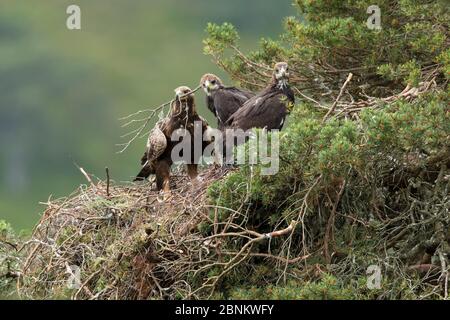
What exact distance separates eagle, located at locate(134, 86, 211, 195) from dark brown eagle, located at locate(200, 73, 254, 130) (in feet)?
1.88

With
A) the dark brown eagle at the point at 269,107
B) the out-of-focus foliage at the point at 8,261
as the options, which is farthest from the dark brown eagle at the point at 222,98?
the out-of-focus foliage at the point at 8,261

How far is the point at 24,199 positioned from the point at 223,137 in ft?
96.1

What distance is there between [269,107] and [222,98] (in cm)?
93

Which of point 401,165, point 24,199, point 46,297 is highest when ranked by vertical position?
point 401,165

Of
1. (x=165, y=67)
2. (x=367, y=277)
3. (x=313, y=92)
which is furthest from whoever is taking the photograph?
(x=165, y=67)

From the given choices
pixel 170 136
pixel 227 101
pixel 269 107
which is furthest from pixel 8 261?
pixel 227 101

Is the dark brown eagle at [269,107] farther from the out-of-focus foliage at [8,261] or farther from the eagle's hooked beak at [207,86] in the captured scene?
the out-of-focus foliage at [8,261]

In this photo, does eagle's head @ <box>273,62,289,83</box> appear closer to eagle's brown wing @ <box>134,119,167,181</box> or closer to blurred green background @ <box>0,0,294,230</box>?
eagle's brown wing @ <box>134,119,167,181</box>

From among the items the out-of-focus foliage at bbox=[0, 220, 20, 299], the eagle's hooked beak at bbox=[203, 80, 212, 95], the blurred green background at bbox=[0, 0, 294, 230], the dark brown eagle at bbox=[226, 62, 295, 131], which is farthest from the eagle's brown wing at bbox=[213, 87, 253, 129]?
the blurred green background at bbox=[0, 0, 294, 230]

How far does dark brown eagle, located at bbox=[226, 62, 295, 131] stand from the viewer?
10.2m

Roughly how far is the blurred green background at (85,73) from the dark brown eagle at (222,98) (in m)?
25.9

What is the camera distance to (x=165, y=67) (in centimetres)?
5097

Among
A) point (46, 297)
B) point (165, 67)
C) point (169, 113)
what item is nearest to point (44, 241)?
point (46, 297)

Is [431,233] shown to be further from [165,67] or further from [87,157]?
[165,67]
